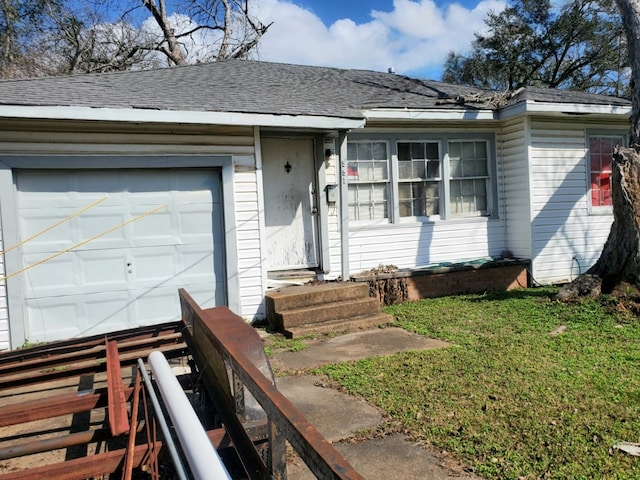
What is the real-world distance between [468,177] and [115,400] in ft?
26.3

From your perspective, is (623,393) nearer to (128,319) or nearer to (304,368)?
(304,368)

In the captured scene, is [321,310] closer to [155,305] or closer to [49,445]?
[155,305]

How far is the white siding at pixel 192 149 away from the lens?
6.24 m

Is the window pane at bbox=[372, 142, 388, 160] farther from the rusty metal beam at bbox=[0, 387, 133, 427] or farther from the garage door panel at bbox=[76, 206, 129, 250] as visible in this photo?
the rusty metal beam at bbox=[0, 387, 133, 427]

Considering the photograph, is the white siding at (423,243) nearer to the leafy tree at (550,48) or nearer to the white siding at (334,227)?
the white siding at (334,227)

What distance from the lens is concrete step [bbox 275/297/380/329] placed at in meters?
6.74

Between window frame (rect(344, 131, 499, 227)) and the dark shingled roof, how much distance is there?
23.3 inches

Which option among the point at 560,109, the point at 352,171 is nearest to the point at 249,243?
the point at 352,171

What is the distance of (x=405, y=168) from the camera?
29.4 ft

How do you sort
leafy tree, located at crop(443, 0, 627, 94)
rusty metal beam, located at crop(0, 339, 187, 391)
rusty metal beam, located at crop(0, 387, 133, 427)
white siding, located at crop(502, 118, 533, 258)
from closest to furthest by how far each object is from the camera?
rusty metal beam, located at crop(0, 387, 133, 427)
rusty metal beam, located at crop(0, 339, 187, 391)
white siding, located at crop(502, 118, 533, 258)
leafy tree, located at crop(443, 0, 627, 94)

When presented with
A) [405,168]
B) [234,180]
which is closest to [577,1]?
[405,168]

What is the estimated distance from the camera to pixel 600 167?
9750mm

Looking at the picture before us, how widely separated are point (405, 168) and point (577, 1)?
61.8 ft

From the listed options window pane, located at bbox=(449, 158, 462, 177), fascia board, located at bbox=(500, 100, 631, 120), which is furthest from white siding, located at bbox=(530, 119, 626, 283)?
window pane, located at bbox=(449, 158, 462, 177)
